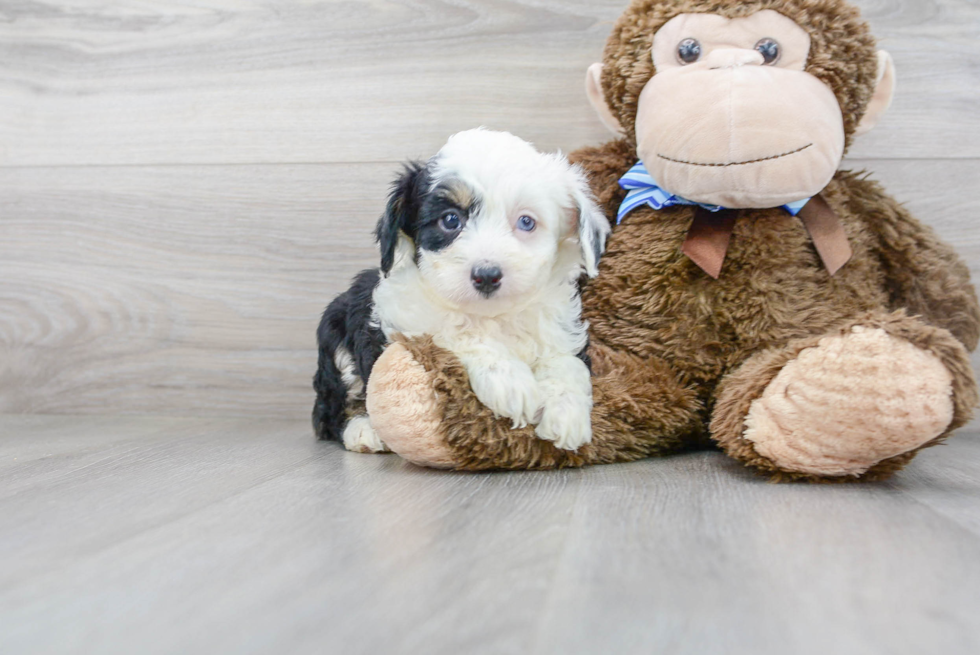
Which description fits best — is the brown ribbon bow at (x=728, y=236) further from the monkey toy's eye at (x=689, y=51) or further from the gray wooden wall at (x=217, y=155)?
the gray wooden wall at (x=217, y=155)

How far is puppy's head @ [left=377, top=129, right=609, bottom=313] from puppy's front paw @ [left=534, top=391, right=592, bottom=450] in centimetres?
18

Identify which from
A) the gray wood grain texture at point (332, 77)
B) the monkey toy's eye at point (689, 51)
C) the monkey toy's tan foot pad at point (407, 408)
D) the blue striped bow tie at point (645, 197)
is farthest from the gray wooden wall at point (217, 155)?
the monkey toy's tan foot pad at point (407, 408)

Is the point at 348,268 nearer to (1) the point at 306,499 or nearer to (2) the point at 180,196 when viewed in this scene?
(2) the point at 180,196

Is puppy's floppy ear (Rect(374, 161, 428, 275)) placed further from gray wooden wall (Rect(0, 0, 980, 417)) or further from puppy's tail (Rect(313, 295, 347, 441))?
gray wooden wall (Rect(0, 0, 980, 417))

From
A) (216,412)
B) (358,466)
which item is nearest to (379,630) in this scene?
(358,466)

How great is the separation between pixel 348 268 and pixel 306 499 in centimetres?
94

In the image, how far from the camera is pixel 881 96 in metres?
1.50

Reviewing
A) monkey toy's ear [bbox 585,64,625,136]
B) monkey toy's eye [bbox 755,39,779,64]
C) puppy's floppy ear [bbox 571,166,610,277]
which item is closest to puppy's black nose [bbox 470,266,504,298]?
puppy's floppy ear [bbox 571,166,610,277]

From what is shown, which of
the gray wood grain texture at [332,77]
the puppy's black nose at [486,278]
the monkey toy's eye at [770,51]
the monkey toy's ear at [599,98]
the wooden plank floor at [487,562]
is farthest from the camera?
the gray wood grain texture at [332,77]

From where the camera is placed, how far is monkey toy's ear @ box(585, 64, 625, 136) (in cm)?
158

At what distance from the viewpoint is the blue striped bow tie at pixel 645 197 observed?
1.46m

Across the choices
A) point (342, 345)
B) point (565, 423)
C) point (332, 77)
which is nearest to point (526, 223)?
point (565, 423)

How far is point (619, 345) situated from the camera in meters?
1.50

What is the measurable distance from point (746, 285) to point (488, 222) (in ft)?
1.58
